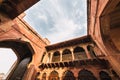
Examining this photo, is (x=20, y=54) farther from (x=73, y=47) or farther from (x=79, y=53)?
(x=79, y=53)

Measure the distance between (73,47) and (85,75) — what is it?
329 cm

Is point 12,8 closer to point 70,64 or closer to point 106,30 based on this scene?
point 106,30

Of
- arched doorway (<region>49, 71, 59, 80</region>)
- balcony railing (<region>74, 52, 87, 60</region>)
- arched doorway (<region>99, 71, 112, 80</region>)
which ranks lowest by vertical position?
arched doorway (<region>99, 71, 112, 80</region>)

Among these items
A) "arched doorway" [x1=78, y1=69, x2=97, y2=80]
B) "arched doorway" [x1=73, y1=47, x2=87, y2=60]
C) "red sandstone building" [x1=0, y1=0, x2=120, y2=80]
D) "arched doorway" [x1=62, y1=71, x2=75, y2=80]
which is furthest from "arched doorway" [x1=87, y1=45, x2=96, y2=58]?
"arched doorway" [x1=62, y1=71, x2=75, y2=80]

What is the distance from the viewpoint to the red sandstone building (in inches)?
167

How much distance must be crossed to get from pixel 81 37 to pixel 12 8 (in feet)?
23.1

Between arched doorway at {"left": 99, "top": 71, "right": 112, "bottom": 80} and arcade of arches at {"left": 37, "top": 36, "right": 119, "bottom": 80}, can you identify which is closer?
Answer: arched doorway at {"left": 99, "top": 71, "right": 112, "bottom": 80}

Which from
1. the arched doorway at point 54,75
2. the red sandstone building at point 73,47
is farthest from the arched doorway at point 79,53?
the arched doorway at point 54,75

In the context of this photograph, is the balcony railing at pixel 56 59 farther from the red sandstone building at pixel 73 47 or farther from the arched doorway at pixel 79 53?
the arched doorway at pixel 79 53

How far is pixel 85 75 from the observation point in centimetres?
722

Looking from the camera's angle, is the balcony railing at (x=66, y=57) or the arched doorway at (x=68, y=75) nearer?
the arched doorway at (x=68, y=75)

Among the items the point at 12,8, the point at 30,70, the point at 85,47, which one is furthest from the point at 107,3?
the point at 30,70

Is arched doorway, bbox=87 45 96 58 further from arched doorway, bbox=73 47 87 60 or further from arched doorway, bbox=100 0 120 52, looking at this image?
→ arched doorway, bbox=100 0 120 52

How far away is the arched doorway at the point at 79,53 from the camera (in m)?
8.88
